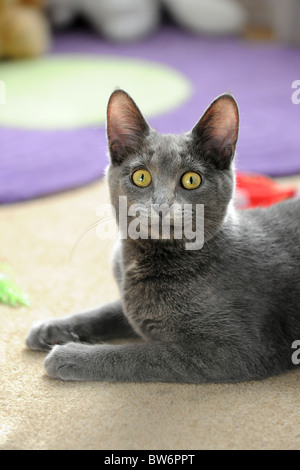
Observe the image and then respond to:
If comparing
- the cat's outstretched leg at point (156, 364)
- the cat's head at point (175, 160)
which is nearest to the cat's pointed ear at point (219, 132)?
the cat's head at point (175, 160)

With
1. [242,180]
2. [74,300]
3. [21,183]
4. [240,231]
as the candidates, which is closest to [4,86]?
[21,183]

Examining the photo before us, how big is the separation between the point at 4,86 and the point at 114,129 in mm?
2364

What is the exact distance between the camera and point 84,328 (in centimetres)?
161

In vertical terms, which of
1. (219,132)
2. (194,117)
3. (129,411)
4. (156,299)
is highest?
(219,132)

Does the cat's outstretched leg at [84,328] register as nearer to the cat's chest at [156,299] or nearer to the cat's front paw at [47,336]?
the cat's front paw at [47,336]

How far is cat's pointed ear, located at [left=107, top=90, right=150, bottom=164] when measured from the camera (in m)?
1.44

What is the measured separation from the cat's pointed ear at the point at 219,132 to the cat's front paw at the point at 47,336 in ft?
1.87

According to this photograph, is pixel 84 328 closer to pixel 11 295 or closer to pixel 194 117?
pixel 11 295

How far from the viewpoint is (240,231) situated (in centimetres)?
152

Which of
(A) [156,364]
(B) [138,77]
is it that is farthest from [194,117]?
(A) [156,364]

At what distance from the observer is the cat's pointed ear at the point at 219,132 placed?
4.63ft

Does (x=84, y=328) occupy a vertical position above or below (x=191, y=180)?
below

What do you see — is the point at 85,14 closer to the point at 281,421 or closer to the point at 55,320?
the point at 55,320

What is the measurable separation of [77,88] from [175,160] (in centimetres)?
240
